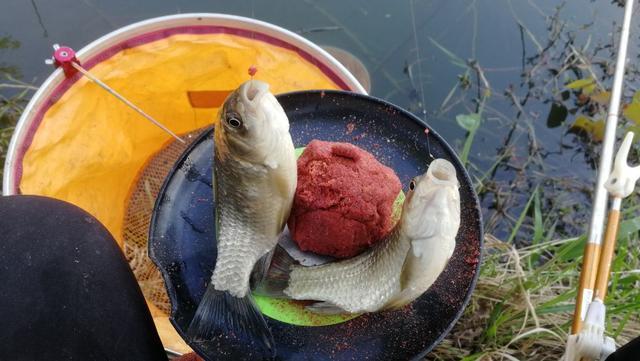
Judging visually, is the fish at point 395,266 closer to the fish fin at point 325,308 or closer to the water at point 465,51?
the fish fin at point 325,308

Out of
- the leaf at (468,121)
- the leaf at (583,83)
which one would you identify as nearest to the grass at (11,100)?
the leaf at (468,121)

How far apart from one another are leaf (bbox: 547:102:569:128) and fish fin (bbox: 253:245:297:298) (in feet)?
6.86

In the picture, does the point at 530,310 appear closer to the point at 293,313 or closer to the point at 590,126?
the point at 293,313

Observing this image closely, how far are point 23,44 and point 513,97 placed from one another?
2873 mm

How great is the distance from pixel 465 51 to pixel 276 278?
7.08 ft

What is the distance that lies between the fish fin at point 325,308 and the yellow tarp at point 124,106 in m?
0.92

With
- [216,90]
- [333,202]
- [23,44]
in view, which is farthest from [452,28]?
[23,44]

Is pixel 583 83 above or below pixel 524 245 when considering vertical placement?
above

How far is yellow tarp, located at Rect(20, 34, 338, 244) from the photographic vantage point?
201 centimetres

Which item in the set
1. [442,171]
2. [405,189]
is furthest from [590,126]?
[442,171]

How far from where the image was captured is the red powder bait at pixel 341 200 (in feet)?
4.73

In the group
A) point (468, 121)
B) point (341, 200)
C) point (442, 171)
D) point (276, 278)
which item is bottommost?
point (276, 278)

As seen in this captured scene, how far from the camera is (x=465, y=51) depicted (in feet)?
10.3

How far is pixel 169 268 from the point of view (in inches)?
64.4
